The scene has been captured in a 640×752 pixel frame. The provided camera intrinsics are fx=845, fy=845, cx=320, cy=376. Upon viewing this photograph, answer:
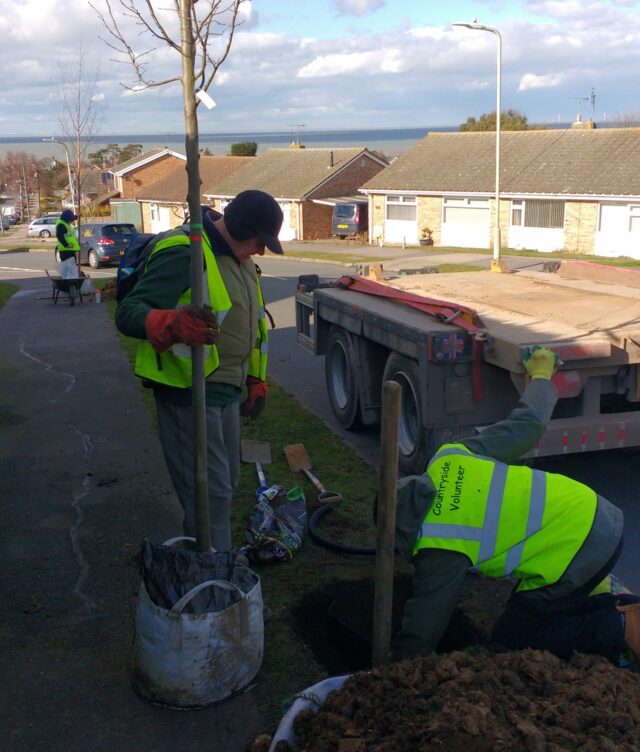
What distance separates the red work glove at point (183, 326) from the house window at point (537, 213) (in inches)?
1232

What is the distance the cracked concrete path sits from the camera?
3.47 meters

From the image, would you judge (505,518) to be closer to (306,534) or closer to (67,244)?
(306,534)

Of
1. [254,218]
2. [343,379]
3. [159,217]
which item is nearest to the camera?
[254,218]

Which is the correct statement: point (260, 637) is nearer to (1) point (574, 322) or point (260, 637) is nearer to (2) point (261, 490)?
(2) point (261, 490)

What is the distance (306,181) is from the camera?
44.4 m

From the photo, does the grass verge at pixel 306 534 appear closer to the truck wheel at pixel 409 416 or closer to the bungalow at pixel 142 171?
the truck wheel at pixel 409 416

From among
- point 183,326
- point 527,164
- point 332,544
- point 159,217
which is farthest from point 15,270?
point 183,326

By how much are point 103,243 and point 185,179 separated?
25.2 m

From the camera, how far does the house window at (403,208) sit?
37.9 metres

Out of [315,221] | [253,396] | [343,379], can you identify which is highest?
[315,221]

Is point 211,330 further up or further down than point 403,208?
further down

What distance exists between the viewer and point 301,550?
516 cm

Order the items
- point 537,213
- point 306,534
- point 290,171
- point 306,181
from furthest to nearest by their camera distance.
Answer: point 290,171
point 306,181
point 537,213
point 306,534

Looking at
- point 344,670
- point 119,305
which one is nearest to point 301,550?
point 344,670
